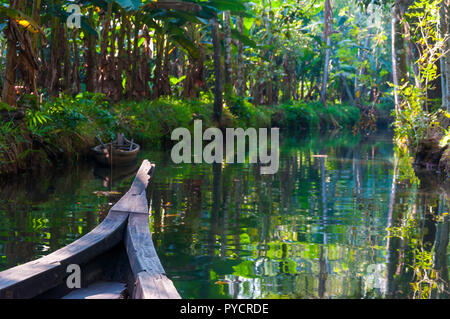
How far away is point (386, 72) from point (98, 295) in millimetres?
45704

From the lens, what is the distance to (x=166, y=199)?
962 centimetres

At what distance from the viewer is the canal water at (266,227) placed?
5.16 meters

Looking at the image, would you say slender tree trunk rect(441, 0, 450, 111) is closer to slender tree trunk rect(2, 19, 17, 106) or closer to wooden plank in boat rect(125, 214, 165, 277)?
slender tree trunk rect(2, 19, 17, 106)

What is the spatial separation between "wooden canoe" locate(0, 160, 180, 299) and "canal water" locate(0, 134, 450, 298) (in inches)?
26.3

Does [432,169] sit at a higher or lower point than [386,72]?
lower

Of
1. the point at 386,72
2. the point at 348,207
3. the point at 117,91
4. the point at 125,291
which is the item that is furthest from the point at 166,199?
the point at 386,72

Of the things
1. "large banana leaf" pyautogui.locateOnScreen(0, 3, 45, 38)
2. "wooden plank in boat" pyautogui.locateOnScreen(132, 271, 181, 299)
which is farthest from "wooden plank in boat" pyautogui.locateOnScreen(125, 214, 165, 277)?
"large banana leaf" pyautogui.locateOnScreen(0, 3, 45, 38)

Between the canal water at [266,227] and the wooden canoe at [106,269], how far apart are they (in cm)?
67

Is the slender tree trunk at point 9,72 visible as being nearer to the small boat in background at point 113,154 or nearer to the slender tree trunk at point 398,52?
the small boat in background at point 113,154

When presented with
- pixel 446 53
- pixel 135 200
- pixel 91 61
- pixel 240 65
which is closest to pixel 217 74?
pixel 240 65

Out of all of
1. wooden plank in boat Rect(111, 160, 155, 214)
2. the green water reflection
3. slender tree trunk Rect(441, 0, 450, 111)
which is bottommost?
the green water reflection

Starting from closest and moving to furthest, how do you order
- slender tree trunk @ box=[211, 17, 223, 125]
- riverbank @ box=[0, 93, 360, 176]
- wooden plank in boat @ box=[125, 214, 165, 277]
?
wooden plank in boat @ box=[125, 214, 165, 277] < riverbank @ box=[0, 93, 360, 176] < slender tree trunk @ box=[211, 17, 223, 125]

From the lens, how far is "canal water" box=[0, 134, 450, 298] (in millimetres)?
5160

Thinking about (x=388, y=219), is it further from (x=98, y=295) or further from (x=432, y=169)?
(x=432, y=169)
